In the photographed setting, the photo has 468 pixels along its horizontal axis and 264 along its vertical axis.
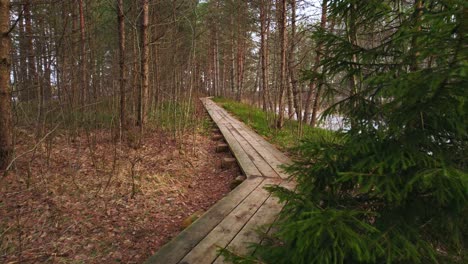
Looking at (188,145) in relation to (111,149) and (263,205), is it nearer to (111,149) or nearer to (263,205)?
(111,149)

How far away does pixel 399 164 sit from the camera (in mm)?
1478

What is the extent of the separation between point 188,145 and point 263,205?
4423mm

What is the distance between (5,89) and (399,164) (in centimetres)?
592

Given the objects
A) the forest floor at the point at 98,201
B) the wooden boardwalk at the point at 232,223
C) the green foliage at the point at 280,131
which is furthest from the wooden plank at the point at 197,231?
the green foliage at the point at 280,131

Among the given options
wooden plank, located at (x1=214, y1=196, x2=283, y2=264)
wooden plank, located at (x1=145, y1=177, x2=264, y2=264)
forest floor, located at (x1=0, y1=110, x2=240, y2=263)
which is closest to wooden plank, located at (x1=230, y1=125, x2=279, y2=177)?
forest floor, located at (x1=0, y1=110, x2=240, y2=263)

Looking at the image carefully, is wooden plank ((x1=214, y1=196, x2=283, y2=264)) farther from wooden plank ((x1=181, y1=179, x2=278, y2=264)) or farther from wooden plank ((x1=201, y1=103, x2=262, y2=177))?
wooden plank ((x1=201, y1=103, x2=262, y2=177))

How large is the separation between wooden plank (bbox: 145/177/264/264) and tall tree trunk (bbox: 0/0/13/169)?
4.06m

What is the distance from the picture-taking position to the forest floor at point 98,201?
3.13 m

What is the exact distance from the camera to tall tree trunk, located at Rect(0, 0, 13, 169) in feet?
14.6

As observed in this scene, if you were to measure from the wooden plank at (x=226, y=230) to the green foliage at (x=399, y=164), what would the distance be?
0.71 m

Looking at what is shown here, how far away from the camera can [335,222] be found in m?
1.28

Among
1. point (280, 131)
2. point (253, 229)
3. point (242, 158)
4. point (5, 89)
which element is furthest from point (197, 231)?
point (280, 131)

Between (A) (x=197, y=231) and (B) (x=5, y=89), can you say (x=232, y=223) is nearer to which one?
(A) (x=197, y=231)

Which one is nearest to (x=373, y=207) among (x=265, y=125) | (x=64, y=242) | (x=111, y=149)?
(x=64, y=242)
